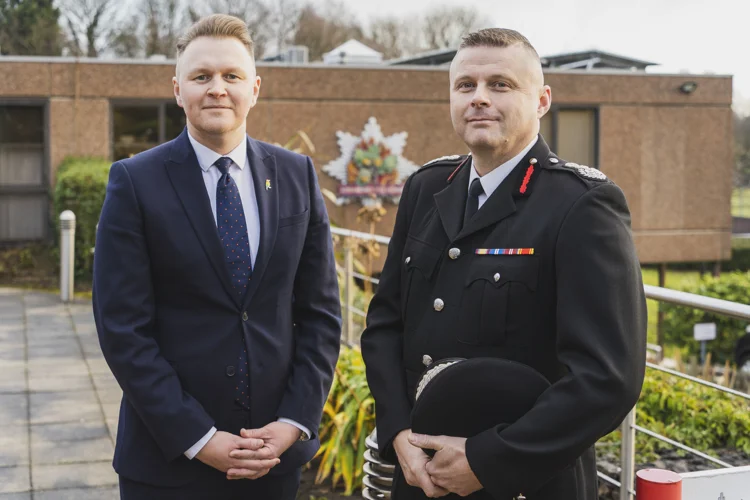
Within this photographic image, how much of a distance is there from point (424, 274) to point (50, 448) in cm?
374

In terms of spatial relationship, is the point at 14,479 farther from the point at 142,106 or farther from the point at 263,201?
the point at 142,106

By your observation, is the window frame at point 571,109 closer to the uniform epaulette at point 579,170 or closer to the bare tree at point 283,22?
the uniform epaulette at point 579,170

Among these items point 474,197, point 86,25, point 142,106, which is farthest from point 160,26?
point 474,197

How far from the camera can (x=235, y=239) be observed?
252cm

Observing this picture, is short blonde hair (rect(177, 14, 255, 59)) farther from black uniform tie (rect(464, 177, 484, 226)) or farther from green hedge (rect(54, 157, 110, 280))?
green hedge (rect(54, 157, 110, 280))

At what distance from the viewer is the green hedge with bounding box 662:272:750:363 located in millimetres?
16375

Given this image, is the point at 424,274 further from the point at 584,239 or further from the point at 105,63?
the point at 105,63

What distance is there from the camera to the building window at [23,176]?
1653 centimetres

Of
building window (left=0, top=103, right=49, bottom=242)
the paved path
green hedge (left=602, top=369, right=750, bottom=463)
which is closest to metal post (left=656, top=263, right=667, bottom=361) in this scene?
building window (left=0, top=103, right=49, bottom=242)

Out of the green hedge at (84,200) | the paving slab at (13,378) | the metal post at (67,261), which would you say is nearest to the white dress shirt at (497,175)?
the paving slab at (13,378)

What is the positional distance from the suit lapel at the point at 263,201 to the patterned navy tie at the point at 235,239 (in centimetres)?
3

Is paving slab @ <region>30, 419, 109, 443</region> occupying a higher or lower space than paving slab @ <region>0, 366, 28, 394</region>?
lower

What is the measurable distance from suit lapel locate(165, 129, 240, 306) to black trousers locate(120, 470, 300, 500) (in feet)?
1.63

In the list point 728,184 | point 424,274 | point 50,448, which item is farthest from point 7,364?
point 728,184
